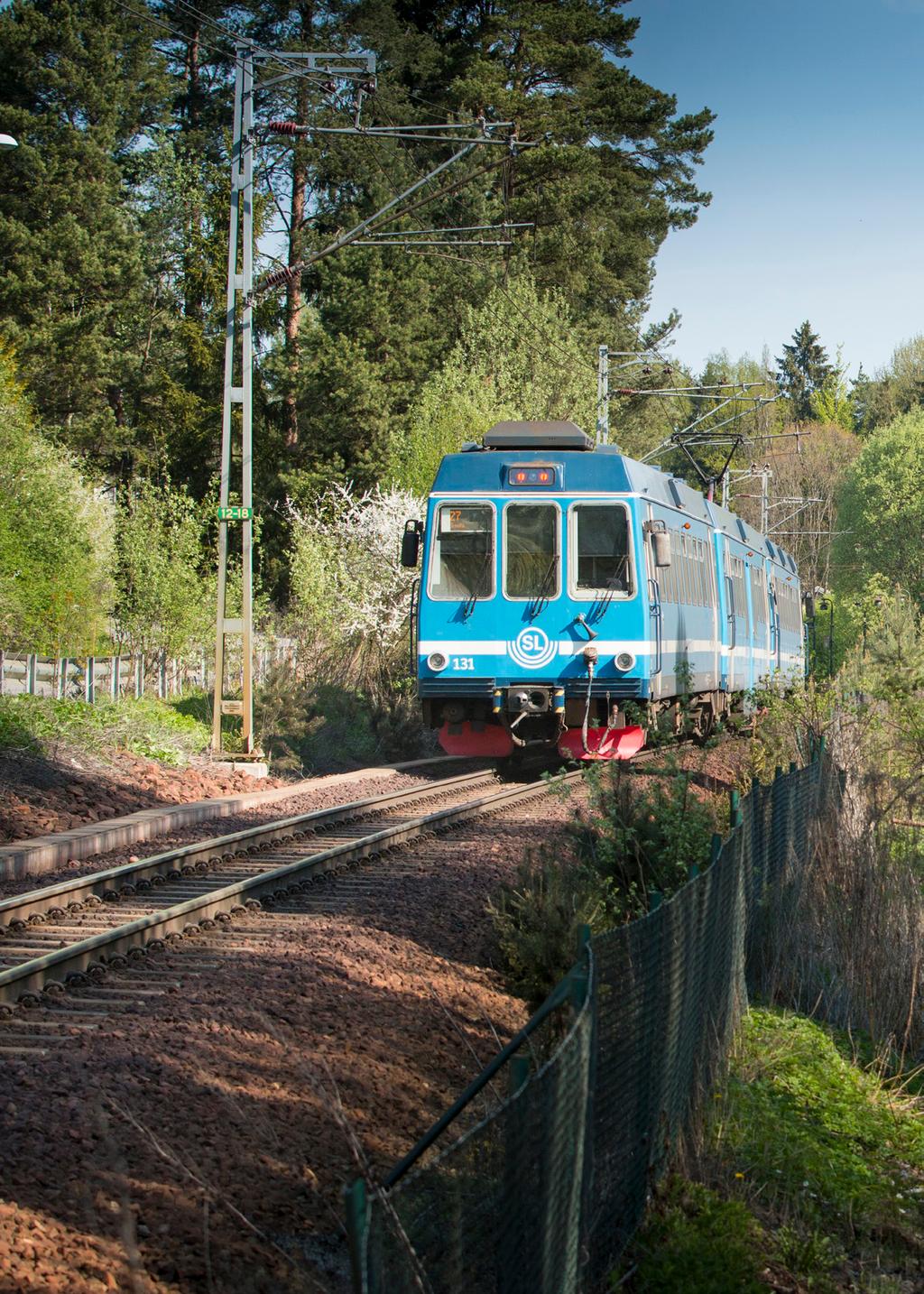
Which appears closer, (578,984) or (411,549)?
(578,984)

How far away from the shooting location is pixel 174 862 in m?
11.7

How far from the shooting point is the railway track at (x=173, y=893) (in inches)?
322

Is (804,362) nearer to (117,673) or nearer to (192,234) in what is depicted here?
(192,234)

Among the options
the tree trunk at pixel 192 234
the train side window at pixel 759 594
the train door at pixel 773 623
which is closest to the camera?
the train side window at pixel 759 594

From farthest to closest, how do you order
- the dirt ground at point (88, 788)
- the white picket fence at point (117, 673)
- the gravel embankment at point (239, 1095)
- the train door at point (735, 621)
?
the train door at point (735, 621), the white picket fence at point (117, 673), the dirt ground at point (88, 788), the gravel embankment at point (239, 1095)

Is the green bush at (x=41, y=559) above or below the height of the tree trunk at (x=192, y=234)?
below

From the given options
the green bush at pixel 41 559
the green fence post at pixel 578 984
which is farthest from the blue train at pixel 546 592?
the green bush at pixel 41 559

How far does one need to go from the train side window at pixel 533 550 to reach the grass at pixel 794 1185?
27.8ft

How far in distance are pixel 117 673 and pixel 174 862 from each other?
13598mm

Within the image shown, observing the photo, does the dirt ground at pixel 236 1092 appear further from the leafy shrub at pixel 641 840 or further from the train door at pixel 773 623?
the train door at pixel 773 623

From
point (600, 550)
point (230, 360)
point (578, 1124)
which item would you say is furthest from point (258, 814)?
point (578, 1124)

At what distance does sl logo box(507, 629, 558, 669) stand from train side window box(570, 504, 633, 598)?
64cm

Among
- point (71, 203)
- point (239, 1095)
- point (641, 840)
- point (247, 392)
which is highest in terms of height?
point (71, 203)

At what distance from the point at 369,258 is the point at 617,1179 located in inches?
1645
